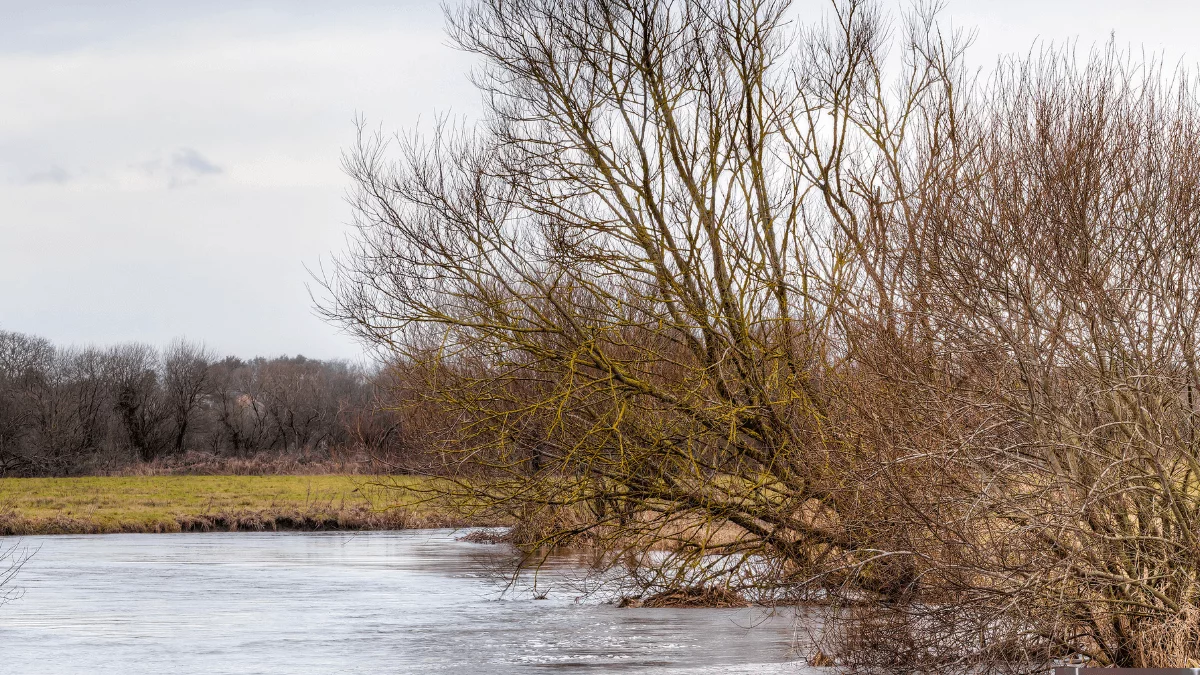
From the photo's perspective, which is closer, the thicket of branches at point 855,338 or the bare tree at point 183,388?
the thicket of branches at point 855,338

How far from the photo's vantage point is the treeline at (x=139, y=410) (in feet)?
258

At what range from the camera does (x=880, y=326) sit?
1306 centimetres

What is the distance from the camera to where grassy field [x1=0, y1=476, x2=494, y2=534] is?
143 ft

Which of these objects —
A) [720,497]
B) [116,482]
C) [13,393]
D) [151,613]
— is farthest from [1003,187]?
[13,393]

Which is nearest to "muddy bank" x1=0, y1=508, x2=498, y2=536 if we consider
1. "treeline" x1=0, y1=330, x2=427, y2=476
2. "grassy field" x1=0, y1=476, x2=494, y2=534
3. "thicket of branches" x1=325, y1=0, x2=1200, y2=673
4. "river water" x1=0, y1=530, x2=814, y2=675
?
"grassy field" x1=0, y1=476, x2=494, y2=534

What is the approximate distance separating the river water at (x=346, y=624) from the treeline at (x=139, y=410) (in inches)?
1927

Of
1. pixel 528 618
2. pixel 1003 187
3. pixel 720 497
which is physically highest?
pixel 1003 187

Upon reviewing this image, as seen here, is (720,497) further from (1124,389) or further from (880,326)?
(1124,389)

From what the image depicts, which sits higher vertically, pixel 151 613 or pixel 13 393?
pixel 13 393

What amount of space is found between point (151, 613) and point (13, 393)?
227 ft

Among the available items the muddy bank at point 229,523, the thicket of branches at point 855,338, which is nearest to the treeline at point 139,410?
the muddy bank at point 229,523

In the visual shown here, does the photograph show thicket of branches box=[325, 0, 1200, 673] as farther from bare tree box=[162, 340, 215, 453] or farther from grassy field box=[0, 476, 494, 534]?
bare tree box=[162, 340, 215, 453]

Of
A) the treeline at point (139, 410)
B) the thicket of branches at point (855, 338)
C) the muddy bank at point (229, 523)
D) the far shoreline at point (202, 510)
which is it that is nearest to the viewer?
the thicket of branches at point (855, 338)

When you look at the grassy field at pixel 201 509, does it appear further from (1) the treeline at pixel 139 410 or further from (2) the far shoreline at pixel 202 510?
(1) the treeline at pixel 139 410
